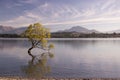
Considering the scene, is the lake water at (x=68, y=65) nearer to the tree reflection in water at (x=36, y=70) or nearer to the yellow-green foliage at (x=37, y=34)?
the tree reflection in water at (x=36, y=70)

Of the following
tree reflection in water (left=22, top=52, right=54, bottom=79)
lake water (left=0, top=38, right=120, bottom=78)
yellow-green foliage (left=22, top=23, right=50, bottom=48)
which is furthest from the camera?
yellow-green foliage (left=22, top=23, right=50, bottom=48)

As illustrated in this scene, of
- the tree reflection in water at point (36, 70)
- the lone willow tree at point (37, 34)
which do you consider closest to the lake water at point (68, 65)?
the tree reflection in water at point (36, 70)

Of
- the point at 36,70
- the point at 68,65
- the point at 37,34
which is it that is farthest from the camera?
the point at 37,34

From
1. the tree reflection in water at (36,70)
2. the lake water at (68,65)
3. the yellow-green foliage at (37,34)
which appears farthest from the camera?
the yellow-green foliage at (37,34)

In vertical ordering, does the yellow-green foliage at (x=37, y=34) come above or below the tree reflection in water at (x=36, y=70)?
above

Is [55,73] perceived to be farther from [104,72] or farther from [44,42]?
[44,42]

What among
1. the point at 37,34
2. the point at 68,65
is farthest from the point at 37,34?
the point at 68,65

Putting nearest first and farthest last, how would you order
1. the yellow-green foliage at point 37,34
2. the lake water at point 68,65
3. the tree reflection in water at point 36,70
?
the tree reflection in water at point 36,70 < the lake water at point 68,65 < the yellow-green foliage at point 37,34

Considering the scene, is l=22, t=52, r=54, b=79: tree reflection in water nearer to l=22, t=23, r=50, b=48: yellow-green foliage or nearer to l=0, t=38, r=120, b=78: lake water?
l=0, t=38, r=120, b=78: lake water

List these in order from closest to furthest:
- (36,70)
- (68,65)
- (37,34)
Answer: (36,70), (68,65), (37,34)

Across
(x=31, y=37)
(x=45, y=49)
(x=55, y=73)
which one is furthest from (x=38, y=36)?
(x=55, y=73)

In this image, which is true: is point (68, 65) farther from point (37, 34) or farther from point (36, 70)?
point (37, 34)

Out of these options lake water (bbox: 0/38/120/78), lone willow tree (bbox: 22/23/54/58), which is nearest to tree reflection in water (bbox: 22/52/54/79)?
lake water (bbox: 0/38/120/78)

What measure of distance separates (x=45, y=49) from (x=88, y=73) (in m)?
39.0
